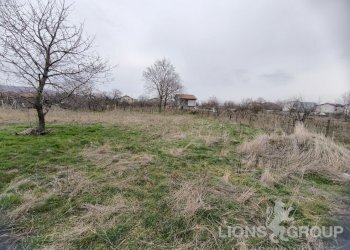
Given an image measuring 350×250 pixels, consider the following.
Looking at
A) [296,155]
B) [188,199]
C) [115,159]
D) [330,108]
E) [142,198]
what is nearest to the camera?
[188,199]

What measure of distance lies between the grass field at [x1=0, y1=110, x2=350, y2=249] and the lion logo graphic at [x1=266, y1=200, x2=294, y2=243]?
94mm

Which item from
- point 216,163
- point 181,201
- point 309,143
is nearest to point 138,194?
point 181,201

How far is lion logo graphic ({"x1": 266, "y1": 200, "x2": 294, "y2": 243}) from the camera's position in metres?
2.58

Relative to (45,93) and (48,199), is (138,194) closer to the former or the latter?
(48,199)

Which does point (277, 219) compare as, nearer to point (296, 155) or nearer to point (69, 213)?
point (69, 213)

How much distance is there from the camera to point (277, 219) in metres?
2.89

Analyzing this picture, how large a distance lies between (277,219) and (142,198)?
6.46 ft

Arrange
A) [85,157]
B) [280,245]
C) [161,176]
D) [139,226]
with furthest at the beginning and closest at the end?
[85,157] → [161,176] → [139,226] → [280,245]

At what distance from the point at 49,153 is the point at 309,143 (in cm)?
740

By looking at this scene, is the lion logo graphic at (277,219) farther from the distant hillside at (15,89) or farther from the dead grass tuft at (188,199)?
the distant hillside at (15,89)

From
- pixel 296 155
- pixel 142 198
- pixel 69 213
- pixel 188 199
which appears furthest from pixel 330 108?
pixel 69 213

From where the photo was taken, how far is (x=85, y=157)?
552 centimetres

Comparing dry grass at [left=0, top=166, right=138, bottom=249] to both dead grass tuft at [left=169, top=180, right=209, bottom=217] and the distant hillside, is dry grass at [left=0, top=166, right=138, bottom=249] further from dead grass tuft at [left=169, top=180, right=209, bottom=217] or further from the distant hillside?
the distant hillside

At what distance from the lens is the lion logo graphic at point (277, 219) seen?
2.58 meters
